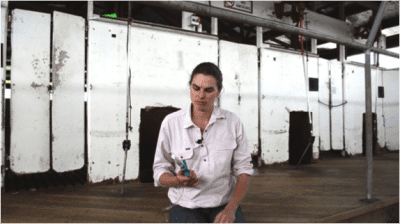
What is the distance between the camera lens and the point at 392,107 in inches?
227

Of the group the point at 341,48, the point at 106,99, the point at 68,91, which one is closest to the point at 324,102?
the point at 341,48

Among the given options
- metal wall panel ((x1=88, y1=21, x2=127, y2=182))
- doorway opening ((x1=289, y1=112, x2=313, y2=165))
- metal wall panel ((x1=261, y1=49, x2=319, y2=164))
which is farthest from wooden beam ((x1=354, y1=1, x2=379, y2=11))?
metal wall panel ((x1=88, y1=21, x2=127, y2=182))

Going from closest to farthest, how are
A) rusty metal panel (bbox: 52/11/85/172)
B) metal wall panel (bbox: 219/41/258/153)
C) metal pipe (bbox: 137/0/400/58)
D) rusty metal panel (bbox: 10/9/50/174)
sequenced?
1. metal pipe (bbox: 137/0/400/58)
2. rusty metal panel (bbox: 10/9/50/174)
3. rusty metal panel (bbox: 52/11/85/172)
4. metal wall panel (bbox: 219/41/258/153)

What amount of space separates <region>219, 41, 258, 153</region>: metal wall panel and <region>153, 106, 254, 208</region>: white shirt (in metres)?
Answer: 2.41

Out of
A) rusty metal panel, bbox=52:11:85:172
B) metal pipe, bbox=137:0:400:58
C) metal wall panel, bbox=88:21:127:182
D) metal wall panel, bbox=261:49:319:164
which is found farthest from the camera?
metal wall panel, bbox=261:49:319:164

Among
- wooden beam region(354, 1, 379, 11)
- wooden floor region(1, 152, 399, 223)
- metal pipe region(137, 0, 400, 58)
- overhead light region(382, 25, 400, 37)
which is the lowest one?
wooden floor region(1, 152, 399, 223)

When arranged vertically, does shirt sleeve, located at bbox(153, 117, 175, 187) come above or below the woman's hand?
above

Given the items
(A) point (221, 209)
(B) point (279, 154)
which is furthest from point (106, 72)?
(B) point (279, 154)

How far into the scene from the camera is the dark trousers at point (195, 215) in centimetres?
119

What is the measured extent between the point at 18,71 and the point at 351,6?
6.58m

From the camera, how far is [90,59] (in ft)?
9.48

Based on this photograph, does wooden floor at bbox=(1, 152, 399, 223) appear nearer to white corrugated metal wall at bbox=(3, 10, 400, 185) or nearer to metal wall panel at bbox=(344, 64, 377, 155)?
white corrugated metal wall at bbox=(3, 10, 400, 185)

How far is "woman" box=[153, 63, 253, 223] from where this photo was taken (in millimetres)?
A: 1212

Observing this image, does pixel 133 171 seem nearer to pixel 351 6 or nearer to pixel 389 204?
pixel 389 204
